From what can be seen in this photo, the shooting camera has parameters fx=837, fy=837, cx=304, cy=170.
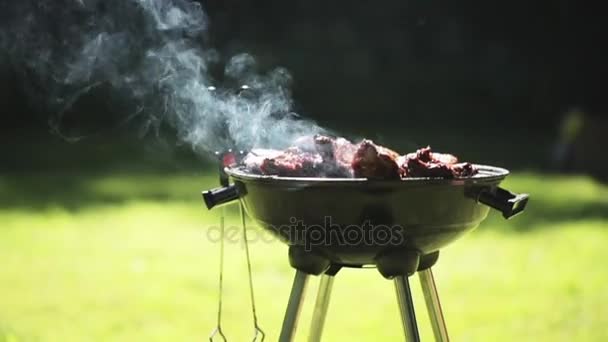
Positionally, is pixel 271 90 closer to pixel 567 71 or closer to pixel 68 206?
pixel 68 206

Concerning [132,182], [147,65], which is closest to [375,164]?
[147,65]

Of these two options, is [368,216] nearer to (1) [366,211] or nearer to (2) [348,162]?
(1) [366,211]

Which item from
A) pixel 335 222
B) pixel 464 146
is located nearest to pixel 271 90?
pixel 335 222

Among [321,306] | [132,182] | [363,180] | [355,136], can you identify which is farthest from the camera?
[355,136]

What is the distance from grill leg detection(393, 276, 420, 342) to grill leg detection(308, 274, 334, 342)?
0.88ft

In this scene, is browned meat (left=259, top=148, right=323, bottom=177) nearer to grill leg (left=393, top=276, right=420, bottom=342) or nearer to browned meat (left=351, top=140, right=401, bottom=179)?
browned meat (left=351, top=140, right=401, bottom=179)

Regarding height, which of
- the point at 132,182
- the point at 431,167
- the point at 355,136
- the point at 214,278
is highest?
the point at 355,136

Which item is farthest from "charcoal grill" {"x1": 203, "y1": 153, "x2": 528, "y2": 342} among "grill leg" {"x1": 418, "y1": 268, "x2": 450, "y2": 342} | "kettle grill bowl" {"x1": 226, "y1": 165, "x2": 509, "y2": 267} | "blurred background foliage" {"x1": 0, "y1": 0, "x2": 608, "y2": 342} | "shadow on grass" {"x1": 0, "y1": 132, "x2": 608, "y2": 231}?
"shadow on grass" {"x1": 0, "y1": 132, "x2": 608, "y2": 231}

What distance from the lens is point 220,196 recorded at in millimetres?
2115

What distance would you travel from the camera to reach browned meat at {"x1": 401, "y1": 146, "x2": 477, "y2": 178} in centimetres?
198

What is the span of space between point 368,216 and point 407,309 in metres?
0.27

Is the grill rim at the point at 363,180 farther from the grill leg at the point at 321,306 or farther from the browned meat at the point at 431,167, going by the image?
the grill leg at the point at 321,306

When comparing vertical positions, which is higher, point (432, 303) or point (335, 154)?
point (335, 154)

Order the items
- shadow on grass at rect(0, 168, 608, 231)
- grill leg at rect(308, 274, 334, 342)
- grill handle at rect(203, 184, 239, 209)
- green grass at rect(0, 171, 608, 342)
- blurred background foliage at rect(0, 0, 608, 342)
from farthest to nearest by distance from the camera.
Result: shadow on grass at rect(0, 168, 608, 231)
blurred background foliage at rect(0, 0, 608, 342)
green grass at rect(0, 171, 608, 342)
grill leg at rect(308, 274, 334, 342)
grill handle at rect(203, 184, 239, 209)
